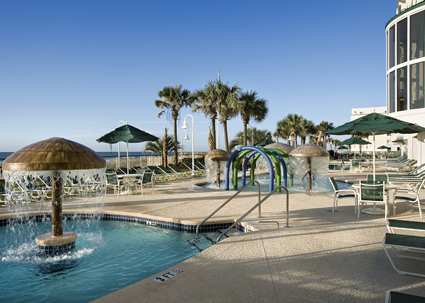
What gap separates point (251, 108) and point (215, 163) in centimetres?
1652

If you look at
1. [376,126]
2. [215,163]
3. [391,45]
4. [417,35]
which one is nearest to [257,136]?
[391,45]

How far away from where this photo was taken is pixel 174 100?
94.3ft

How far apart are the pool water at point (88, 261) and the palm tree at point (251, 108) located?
2438cm

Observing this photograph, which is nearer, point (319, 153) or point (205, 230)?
point (205, 230)

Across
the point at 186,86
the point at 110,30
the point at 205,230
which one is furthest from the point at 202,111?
the point at 205,230

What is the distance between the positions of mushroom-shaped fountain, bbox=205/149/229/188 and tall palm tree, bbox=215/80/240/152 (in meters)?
11.7

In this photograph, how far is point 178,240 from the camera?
7062 mm

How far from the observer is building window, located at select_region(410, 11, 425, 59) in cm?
1688

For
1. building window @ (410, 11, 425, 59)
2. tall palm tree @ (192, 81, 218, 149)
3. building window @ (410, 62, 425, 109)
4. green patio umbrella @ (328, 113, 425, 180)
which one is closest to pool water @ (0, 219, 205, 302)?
green patio umbrella @ (328, 113, 425, 180)

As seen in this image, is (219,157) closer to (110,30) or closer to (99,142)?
(99,142)

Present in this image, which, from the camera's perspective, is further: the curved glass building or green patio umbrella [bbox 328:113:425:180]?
the curved glass building

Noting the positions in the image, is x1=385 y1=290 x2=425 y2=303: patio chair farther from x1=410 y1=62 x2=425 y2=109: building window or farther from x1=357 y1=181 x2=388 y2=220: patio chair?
x1=410 y1=62 x2=425 y2=109: building window

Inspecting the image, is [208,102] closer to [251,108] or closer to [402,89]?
[251,108]

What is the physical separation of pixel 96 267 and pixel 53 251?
4.09ft
